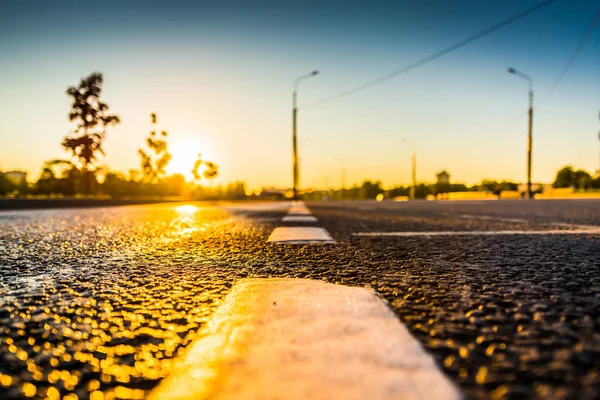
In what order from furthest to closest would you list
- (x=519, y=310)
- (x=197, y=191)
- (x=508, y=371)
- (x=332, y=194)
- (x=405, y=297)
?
(x=332, y=194) < (x=197, y=191) < (x=405, y=297) < (x=519, y=310) < (x=508, y=371)

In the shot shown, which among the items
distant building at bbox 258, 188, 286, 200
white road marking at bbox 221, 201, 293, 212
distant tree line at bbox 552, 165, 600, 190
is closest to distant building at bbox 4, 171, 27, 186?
distant building at bbox 258, 188, 286, 200

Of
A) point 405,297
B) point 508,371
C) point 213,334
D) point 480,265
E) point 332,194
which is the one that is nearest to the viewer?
point 508,371

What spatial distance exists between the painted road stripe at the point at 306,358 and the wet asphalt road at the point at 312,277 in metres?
0.04

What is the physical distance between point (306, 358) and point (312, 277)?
666 millimetres

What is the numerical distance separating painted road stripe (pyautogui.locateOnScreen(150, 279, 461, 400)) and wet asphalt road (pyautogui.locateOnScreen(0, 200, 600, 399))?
0.04 metres

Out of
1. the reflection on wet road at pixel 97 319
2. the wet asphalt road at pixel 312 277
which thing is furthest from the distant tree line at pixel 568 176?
the reflection on wet road at pixel 97 319

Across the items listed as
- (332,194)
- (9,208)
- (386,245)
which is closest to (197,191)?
(9,208)

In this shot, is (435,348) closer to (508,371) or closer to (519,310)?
(508,371)

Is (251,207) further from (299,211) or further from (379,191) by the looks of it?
(379,191)

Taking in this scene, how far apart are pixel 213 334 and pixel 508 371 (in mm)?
429

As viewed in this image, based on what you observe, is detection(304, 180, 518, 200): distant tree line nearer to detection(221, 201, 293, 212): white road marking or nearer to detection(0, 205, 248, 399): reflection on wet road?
detection(221, 201, 293, 212): white road marking

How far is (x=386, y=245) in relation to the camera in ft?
6.68

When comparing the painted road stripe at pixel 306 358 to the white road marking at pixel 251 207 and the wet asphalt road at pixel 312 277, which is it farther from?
the white road marking at pixel 251 207

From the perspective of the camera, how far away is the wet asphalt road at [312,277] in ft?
1.77
